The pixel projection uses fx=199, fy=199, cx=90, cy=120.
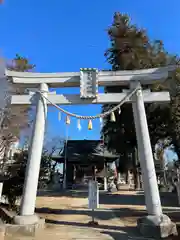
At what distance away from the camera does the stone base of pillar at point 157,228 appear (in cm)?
518

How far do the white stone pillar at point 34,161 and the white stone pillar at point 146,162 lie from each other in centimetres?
317

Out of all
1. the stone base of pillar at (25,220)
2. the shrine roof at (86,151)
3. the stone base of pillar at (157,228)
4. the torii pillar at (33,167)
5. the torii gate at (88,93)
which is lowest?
Result: the stone base of pillar at (157,228)

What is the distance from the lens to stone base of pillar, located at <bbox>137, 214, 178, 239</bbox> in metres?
5.18

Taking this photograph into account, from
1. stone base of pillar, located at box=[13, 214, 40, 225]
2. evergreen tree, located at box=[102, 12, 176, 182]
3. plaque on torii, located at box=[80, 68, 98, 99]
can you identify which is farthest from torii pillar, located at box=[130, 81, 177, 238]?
evergreen tree, located at box=[102, 12, 176, 182]

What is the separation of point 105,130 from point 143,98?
1456cm

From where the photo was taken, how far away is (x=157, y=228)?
5.24m

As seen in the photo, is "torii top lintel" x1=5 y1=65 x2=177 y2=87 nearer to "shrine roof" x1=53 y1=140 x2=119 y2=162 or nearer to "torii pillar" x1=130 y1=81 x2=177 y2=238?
"torii pillar" x1=130 y1=81 x2=177 y2=238

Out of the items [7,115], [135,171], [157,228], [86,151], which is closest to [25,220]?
[157,228]

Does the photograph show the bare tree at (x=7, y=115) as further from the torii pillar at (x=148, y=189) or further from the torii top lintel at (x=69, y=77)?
the torii pillar at (x=148, y=189)

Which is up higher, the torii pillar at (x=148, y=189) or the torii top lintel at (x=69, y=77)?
the torii top lintel at (x=69, y=77)

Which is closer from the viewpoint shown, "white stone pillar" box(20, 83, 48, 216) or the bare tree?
Answer: "white stone pillar" box(20, 83, 48, 216)

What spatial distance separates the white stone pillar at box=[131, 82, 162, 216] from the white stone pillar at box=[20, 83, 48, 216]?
3.17 metres

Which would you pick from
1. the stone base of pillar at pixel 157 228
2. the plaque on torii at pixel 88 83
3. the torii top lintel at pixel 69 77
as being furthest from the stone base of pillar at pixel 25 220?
the torii top lintel at pixel 69 77

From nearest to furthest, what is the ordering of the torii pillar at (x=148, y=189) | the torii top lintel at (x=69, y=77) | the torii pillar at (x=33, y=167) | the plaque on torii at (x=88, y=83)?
1. the torii pillar at (x=148, y=189)
2. the torii pillar at (x=33, y=167)
3. the plaque on torii at (x=88, y=83)
4. the torii top lintel at (x=69, y=77)
